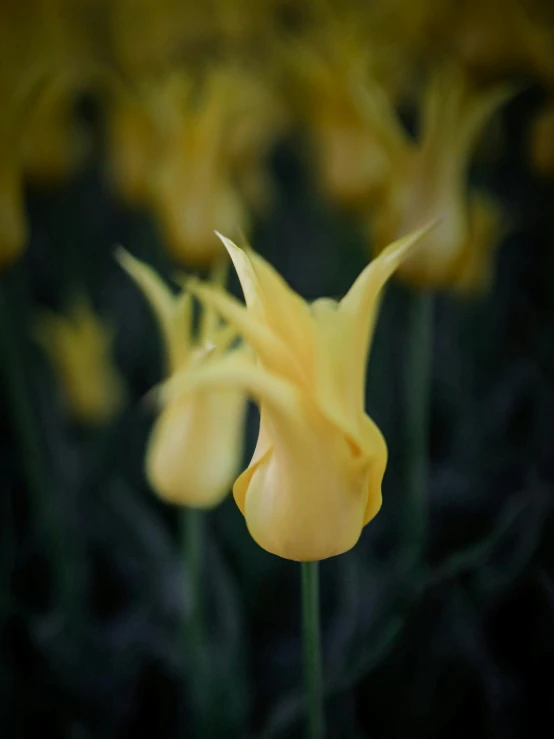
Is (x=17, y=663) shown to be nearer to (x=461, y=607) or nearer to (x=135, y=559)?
(x=135, y=559)

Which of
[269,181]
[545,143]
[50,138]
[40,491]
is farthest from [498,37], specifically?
[40,491]

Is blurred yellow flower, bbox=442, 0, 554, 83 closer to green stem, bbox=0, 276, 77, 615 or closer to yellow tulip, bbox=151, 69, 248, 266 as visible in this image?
yellow tulip, bbox=151, 69, 248, 266

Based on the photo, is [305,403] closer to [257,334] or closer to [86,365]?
[257,334]

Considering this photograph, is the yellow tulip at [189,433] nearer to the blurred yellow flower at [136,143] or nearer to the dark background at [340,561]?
the dark background at [340,561]

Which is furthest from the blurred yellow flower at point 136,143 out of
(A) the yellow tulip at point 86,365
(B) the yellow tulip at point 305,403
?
(B) the yellow tulip at point 305,403

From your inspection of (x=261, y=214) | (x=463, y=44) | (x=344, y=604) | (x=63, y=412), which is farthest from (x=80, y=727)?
(x=463, y=44)

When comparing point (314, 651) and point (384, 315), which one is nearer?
point (314, 651)
